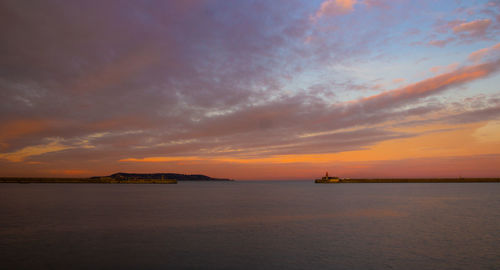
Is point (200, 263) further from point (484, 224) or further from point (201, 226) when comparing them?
point (484, 224)

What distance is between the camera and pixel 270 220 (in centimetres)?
3238

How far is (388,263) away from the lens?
17109mm

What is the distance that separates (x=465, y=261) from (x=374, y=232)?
345 inches

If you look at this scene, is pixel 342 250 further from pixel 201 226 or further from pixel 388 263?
pixel 201 226

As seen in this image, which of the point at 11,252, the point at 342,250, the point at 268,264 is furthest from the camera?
the point at 342,250

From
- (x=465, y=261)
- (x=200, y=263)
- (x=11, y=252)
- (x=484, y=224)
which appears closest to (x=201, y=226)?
(x=200, y=263)

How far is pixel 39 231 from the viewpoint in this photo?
25.4 meters

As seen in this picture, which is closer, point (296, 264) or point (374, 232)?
point (296, 264)

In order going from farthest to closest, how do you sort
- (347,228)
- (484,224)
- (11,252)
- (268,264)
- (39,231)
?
→ (484,224) < (347,228) < (39,231) < (11,252) < (268,264)

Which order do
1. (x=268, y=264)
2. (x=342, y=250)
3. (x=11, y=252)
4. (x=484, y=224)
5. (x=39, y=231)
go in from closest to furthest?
(x=268, y=264)
(x=11, y=252)
(x=342, y=250)
(x=39, y=231)
(x=484, y=224)

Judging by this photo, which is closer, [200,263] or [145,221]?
[200,263]

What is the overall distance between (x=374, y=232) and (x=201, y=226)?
48.9ft

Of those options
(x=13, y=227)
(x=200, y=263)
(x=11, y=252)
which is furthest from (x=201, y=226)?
(x=13, y=227)

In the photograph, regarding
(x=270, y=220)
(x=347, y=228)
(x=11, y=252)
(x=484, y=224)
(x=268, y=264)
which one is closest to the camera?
(x=268, y=264)
